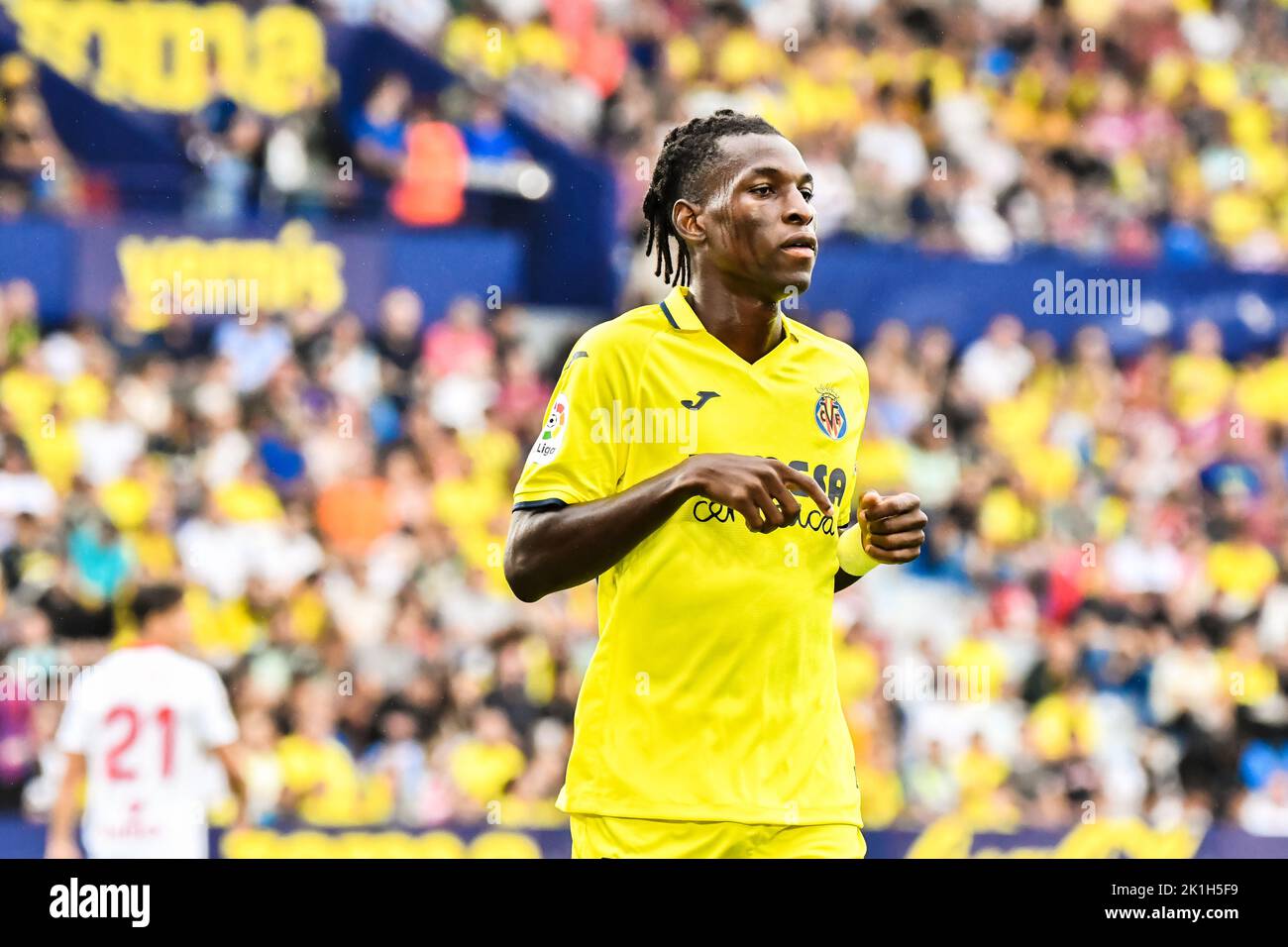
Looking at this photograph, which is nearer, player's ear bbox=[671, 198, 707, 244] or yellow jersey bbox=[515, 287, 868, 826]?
yellow jersey bbox=[515, 287, 868, 826]

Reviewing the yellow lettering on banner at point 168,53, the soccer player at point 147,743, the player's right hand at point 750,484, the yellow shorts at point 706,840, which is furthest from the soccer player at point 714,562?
the yellow lettering on banner at point 168,53

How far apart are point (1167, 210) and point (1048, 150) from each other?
101cm

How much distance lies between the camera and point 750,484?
3.77m

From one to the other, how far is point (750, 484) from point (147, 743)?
4595 millimetres

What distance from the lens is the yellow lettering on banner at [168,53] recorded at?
41.3ft

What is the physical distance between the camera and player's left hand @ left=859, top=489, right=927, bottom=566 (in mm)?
4023

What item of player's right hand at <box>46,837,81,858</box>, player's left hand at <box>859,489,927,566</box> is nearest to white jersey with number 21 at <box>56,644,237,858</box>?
player's right hand at <box>46,837,81,858</box>

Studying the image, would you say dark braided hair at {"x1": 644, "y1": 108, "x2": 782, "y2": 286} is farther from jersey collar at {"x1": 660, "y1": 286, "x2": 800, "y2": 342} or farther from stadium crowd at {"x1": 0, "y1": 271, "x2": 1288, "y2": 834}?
stadium crowd at {"x1": 0, "y1": 271, "x2": 1288, "y2": 834}

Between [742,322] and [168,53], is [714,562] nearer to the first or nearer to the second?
[742,322]

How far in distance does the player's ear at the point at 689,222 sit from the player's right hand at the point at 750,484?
2.52 ft

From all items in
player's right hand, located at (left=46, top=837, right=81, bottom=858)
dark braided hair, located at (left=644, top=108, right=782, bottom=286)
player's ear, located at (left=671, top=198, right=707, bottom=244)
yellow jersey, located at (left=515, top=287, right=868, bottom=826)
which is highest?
dark braided hair, located at (left=644, top=108, right=782, bottom=286)

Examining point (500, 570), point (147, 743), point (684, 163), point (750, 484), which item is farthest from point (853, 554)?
point (500, 570)

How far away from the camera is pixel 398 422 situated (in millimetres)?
11383

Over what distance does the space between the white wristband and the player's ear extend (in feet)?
2.53
